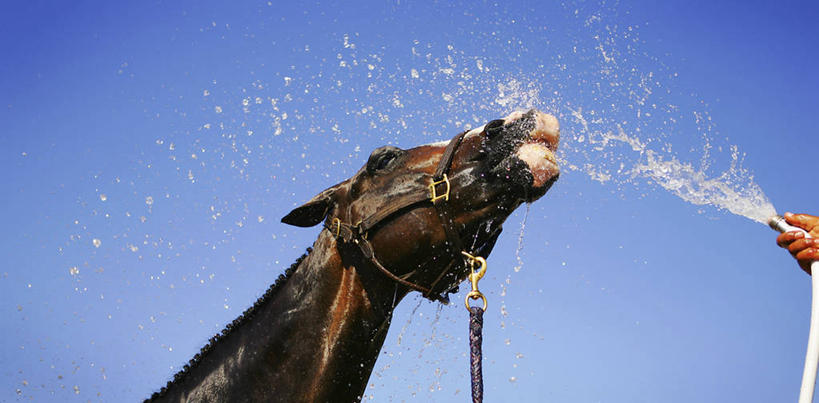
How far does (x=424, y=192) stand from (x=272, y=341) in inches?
65.9

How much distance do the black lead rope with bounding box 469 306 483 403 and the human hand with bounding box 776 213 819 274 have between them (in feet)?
6.71

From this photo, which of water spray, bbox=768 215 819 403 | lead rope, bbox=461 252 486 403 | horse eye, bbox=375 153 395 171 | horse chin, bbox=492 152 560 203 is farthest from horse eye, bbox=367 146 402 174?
water spray, bbox=768 215 819 403

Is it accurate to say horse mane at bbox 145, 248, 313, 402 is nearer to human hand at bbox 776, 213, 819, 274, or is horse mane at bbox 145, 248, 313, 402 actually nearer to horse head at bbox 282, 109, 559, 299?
horse head at bbox 282, 109, 559, 299

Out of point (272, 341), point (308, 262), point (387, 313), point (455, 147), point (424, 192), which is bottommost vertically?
point (272, 341)

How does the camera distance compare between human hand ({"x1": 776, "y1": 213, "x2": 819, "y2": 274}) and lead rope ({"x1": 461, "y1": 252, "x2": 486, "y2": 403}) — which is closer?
human hand ({"x1": 776, "y1": 213, "x2": 819, "y2": 274})

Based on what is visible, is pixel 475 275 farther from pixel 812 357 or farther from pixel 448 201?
pixel 812 357

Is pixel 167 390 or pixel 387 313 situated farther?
pixel 167 390

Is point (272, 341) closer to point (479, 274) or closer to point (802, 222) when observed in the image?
point (479, 274)

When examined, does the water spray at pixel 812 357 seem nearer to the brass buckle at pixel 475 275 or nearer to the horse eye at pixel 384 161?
the brass buckle at pixel 475 275

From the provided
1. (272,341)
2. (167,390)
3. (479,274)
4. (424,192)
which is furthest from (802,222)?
(167,390)

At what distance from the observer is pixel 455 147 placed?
4961 mm

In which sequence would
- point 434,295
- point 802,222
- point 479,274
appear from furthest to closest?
1. point 434,295
2. point 479,274
3. point 802,222

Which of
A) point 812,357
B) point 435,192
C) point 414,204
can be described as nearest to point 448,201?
point 435,192

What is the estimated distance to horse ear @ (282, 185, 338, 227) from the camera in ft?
17.3
